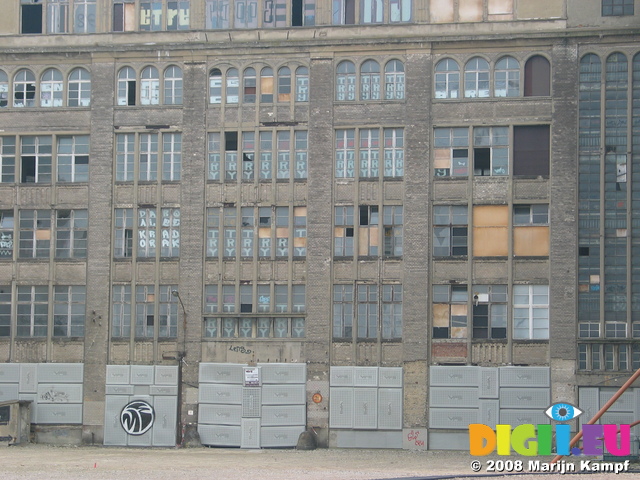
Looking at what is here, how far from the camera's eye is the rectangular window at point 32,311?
188 feet

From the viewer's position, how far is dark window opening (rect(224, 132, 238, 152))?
187ft

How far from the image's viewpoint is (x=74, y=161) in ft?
190

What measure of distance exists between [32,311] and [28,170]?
6.66 meters

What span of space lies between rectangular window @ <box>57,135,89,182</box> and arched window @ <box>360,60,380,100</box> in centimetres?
1321

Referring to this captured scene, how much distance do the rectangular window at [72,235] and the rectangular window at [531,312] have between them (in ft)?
66.0

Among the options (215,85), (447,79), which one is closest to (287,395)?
(215,85)

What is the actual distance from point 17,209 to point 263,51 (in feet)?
45.1

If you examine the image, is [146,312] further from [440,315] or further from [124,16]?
[124,16]

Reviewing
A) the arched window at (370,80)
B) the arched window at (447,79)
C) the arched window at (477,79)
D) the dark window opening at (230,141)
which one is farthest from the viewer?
the dark window opening at (230,141)

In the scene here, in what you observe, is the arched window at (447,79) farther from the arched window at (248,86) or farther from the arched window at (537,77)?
the arched window at (248,86)

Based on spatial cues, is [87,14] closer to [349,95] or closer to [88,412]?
[349,95]

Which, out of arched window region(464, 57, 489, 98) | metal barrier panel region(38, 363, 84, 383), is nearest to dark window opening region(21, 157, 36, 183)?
metal barrier panel region(38, 363, 84, 383)

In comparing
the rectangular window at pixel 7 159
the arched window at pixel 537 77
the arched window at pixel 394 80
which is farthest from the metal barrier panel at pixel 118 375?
the arched window at pixel 537 77

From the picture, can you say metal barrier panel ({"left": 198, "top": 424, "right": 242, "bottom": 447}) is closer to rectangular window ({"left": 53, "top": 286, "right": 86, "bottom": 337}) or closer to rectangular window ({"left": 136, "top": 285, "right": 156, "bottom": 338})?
rectangular window ({"left": 136, "top": 285, "right": 156, "bottom": 338})
